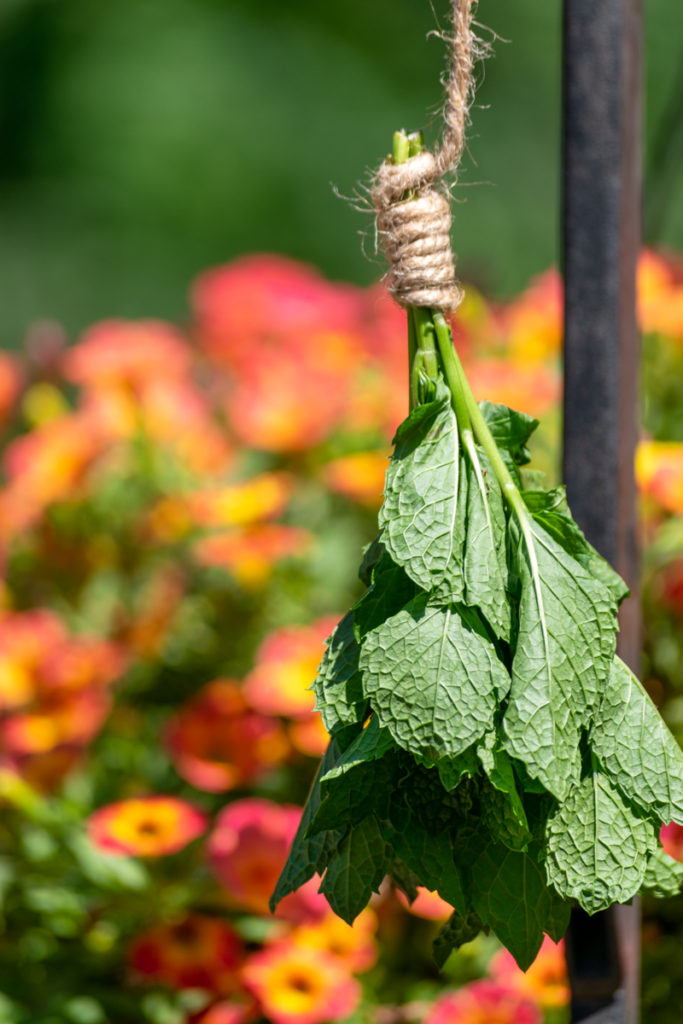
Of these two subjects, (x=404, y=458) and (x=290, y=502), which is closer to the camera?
(x=404, y=458)

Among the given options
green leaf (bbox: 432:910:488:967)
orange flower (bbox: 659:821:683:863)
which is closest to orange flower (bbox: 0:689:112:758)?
orange flower (bbox: 659:821:683:863)

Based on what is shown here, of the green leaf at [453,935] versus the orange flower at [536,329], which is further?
the orange flower at [536,329]

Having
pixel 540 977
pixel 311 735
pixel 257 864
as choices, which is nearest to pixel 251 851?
pixel 257 864

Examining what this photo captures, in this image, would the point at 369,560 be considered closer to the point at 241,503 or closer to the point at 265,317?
the point at 241,503

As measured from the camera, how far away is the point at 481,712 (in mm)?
365

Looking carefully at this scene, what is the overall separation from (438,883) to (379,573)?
4.6 inches

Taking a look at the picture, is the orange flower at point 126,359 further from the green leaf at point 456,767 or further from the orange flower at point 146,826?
the green leaf at point 456,767

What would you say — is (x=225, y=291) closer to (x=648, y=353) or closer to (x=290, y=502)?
(x=290, y=502)

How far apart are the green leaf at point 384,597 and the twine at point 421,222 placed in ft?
0.34

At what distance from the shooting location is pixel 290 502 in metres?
1.20

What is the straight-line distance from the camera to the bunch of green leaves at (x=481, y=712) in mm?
370

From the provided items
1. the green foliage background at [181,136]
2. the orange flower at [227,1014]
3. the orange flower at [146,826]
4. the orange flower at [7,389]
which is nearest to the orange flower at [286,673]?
the orange flower at [146,826]

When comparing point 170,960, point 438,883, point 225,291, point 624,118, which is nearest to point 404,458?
point 438,883

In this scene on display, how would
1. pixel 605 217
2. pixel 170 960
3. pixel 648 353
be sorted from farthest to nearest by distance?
1. pixel 648 353
2. pixel 170 960
3. pixel 605 217
